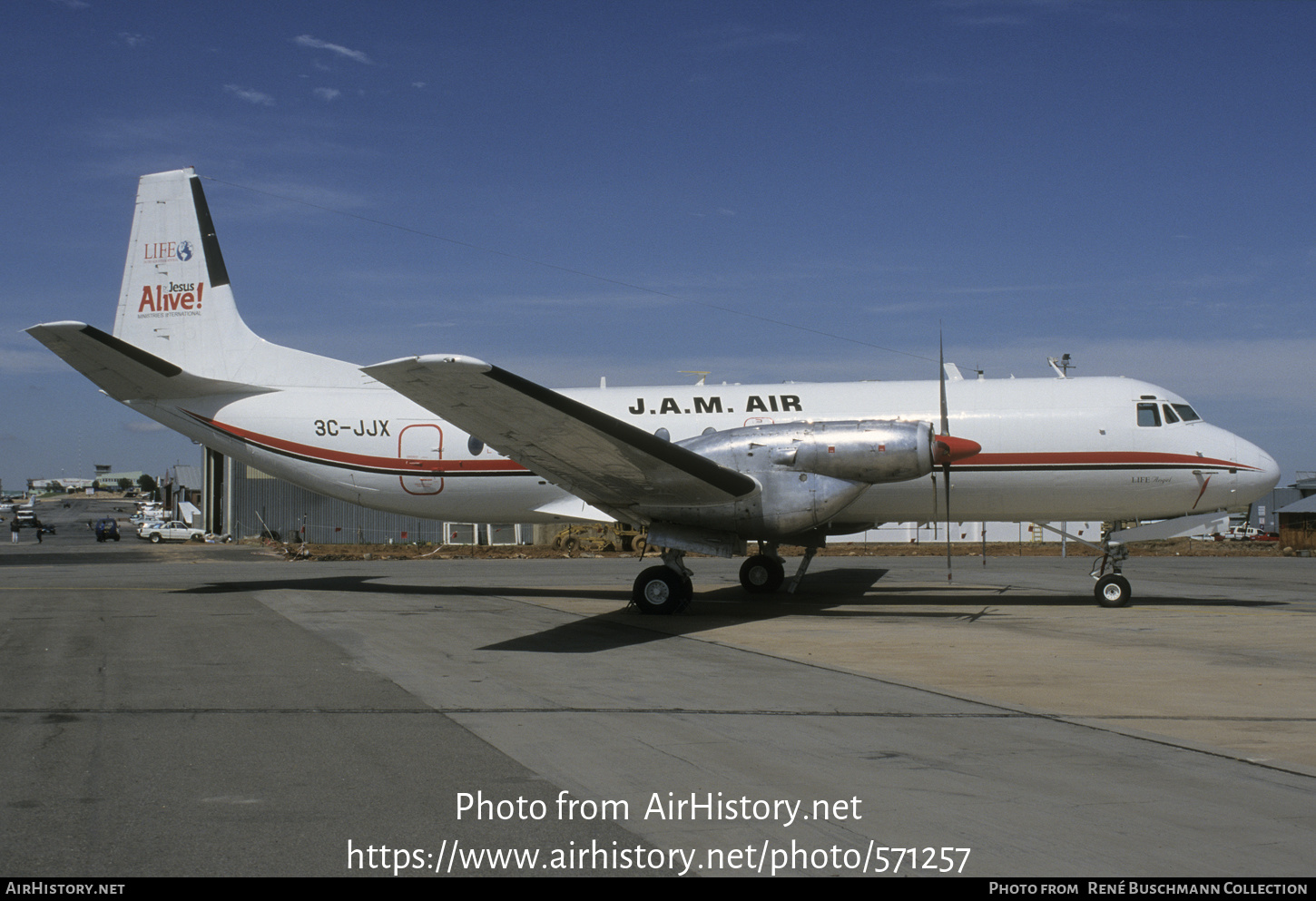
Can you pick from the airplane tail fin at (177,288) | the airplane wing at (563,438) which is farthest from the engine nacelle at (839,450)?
the airplane tail fin at (177,288)

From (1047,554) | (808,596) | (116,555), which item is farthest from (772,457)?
(116,555)

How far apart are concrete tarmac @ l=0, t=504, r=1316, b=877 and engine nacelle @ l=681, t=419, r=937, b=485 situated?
86.4 inches

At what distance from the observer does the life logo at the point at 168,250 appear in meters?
18.6

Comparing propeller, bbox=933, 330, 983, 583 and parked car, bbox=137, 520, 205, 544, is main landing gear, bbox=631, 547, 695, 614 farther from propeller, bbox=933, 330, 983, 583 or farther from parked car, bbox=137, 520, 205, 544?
parked car, bbox=137, 520, 205, 544

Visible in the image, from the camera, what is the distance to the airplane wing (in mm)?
10961

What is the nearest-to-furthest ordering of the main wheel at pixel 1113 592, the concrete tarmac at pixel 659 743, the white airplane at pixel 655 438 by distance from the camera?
1. the concrete tarmac at pixel 659 743
2. the white airplane at pixel 655 438
3. the main wheel at pixel 1113 592

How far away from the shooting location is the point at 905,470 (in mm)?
13953

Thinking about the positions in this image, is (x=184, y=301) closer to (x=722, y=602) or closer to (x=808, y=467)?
(x=722, y=602)

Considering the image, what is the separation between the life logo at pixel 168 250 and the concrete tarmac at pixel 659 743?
7489 millimetres

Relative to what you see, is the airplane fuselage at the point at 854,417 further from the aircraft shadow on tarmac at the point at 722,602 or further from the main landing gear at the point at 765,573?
the main landing gear at the point at 765,573

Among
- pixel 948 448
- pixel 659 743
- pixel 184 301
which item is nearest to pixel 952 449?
pixel 948 448

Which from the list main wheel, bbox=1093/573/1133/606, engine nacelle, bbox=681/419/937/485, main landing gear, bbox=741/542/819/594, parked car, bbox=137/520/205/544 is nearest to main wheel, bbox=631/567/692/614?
engine nacelle, bbox=681/419/937/485

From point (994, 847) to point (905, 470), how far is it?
9826mm

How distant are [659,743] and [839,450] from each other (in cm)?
813
